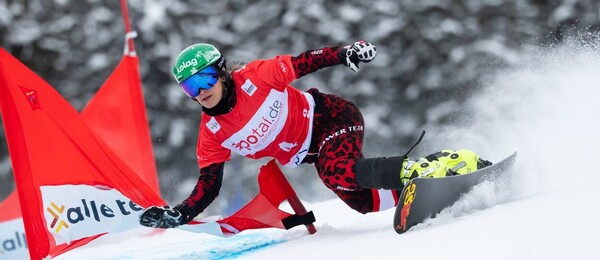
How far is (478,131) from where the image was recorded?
26.8ft

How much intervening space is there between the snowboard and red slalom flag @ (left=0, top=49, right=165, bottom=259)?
1.66m

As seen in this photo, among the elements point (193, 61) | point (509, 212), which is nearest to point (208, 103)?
point (193, 61)

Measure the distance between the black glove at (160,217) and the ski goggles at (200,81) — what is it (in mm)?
608

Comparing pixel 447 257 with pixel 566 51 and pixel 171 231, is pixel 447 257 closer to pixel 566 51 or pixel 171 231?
pixel 171 231

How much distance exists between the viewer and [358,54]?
143 inches

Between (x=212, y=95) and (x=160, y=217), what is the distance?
659 millimetres

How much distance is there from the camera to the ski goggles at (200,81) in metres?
3.88

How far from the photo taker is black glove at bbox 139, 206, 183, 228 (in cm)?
379

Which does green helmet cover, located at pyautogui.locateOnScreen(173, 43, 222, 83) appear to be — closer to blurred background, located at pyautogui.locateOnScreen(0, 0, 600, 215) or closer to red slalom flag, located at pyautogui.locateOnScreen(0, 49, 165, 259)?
red slalom flag, located at pyautogui.locateOnScreen(0, 49, 165, 259)

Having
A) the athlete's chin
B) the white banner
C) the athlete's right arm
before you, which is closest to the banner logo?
the athlete's right arm

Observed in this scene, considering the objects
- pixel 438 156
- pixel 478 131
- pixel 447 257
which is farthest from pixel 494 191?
pixel 478 131

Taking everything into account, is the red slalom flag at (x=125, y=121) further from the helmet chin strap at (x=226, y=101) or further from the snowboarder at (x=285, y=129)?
the helmet chin strap at (x=226, y=101)

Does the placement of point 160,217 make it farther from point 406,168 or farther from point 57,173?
point 406,168

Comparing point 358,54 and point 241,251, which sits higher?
point 358,54
